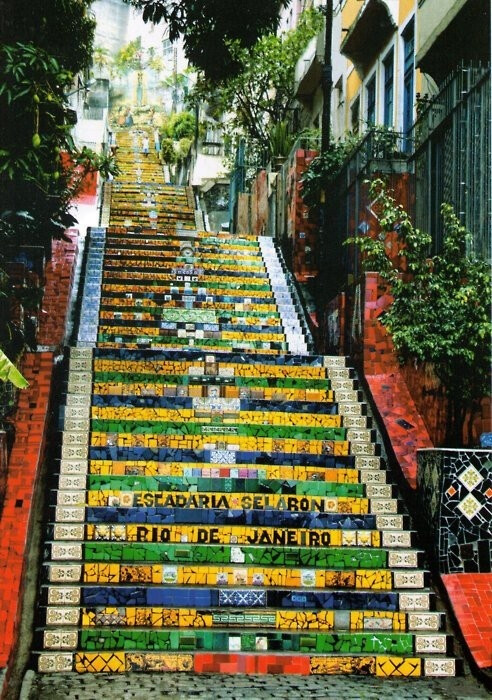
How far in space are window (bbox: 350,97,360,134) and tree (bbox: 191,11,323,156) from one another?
1.81 m

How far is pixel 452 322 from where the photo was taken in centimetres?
762

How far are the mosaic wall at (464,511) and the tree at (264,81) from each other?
16.7m

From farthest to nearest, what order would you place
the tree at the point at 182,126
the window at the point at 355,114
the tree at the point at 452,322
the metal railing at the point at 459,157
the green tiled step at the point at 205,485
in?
1. the tree at the point at 182,126
2. the window at the point at 355,114
3. the metal railing at the point at 459,157
4. the green tiled step at the point at 205,485
5. the tree at the point at 452,322

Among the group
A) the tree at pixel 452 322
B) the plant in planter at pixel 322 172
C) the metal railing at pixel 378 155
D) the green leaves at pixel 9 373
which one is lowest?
the green leaves at pixel 9 373

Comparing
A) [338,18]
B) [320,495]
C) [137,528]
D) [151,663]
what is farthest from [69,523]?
[338,18]

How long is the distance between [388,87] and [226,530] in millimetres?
13299

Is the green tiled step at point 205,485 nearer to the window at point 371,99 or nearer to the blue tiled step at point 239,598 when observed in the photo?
the blue tiled step at point 239,598

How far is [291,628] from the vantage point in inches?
258

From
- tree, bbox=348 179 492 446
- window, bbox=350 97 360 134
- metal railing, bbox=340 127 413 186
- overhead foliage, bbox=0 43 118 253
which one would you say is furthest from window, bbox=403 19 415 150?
tree, bbox=348 179 492 446

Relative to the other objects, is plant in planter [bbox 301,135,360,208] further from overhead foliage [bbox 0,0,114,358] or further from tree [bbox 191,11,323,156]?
tree [bbox 191,11,323,156]

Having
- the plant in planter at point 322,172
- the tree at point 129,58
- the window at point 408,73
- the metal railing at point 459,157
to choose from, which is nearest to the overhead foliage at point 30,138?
the metal railing at point 459,157

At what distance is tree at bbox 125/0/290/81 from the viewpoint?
966 cm

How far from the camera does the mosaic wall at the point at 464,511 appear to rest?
7023 millimetres

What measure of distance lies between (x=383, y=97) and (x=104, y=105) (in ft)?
78.2
